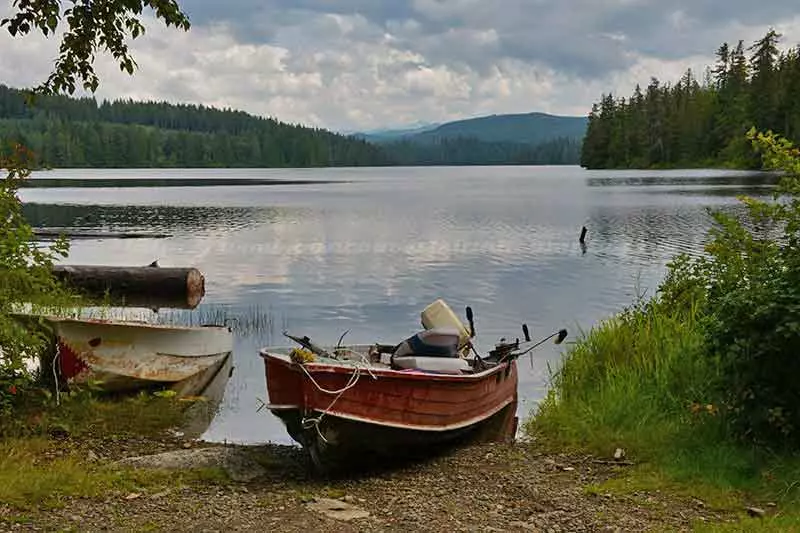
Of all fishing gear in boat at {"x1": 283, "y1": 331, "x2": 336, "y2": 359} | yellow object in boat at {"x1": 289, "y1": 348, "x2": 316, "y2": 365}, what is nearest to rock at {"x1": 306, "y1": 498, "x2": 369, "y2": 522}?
yellow object in boat at {"x1": 289, "y1": 348, "x2": 316, "y2": 365}

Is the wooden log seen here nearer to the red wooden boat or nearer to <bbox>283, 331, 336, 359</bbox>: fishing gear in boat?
<bbox>283, 331, 336, 359</bbox>: fishing gear in boat

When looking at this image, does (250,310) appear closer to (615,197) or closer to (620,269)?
(620,269)

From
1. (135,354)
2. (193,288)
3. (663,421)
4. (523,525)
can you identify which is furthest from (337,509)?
(193,288)

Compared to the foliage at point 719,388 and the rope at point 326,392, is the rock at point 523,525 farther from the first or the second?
the rope at point 326,392

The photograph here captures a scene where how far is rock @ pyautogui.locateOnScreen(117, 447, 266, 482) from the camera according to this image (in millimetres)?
9570

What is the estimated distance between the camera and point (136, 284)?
2302 cm

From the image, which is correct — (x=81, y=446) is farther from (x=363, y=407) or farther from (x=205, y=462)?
(x=363, y=407)

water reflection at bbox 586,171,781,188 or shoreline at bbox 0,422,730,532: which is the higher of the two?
water reflection at bbox 586,171,781,188

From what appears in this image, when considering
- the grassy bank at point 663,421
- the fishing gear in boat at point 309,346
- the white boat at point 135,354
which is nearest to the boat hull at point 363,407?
the fishing gear in boat at point 309,346

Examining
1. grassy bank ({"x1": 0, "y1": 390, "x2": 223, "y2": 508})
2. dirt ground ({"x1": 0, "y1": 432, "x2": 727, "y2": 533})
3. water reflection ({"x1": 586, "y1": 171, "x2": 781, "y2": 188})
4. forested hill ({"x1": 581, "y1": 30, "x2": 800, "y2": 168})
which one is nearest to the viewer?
dirt ground ({"x1": 0, "y1": 432, "x2": 727, "y2": 533})

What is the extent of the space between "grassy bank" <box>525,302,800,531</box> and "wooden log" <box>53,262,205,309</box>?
13329 mm

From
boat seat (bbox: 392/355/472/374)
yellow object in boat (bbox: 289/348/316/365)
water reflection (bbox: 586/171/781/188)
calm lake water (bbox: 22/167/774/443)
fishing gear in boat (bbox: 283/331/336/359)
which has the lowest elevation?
calm lake water (bbox: 22/167/774/443)

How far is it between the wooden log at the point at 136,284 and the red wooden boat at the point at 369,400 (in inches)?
514

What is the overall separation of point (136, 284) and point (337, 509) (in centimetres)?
1623
